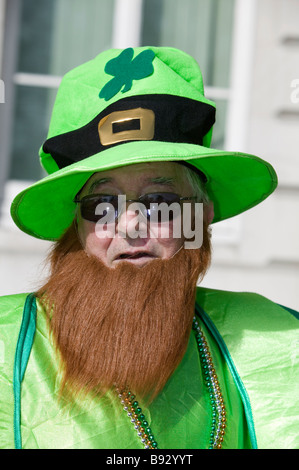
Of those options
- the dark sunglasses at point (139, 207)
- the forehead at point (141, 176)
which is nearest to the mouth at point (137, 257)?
the dark sunglasses at point (139, 207)

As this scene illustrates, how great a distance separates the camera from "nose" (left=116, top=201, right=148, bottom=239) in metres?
2.06

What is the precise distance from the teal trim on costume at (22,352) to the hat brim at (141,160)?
0.36 metres

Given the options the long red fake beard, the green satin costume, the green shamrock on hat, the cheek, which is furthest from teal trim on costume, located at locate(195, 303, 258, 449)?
the green shamrock on hat

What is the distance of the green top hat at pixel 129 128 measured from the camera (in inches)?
80.7

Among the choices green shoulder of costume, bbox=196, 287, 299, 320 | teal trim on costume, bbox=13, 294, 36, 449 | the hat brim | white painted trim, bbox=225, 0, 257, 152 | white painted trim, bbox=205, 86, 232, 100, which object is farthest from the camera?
white painted trim, bbox=205, 86, 232, 100

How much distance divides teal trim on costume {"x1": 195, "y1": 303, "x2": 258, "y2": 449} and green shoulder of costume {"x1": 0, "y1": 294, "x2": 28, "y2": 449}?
1.95ft

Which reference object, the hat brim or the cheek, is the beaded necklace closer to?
the cheek

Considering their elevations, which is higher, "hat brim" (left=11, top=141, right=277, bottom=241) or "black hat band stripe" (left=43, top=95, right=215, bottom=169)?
"black hat band stripe" (left=43, top=95, right=215, bottom=169)

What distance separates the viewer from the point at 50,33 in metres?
4.90

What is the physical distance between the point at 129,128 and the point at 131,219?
284 millimetres

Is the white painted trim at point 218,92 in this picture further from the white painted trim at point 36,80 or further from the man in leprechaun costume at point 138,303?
the man in leprechaun costume at point 138,303

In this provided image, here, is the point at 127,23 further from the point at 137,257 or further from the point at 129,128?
the point at 137,257

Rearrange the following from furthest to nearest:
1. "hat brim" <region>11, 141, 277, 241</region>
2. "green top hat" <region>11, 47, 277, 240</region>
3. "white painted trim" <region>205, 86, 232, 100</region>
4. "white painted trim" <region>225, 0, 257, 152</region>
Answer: "white painted trim" <region>205, 86, 232, 100</region>
"white painted trim" <region>225, 0, 257, 152</region>
"green top hat" <region>11, 47, 277, 240</region>
"hat brim" <region>11, 141, 277, 241</region>

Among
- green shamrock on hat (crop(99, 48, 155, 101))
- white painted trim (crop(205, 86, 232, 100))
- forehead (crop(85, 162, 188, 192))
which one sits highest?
white painted trim (crop(205, 86, 232, 100))
